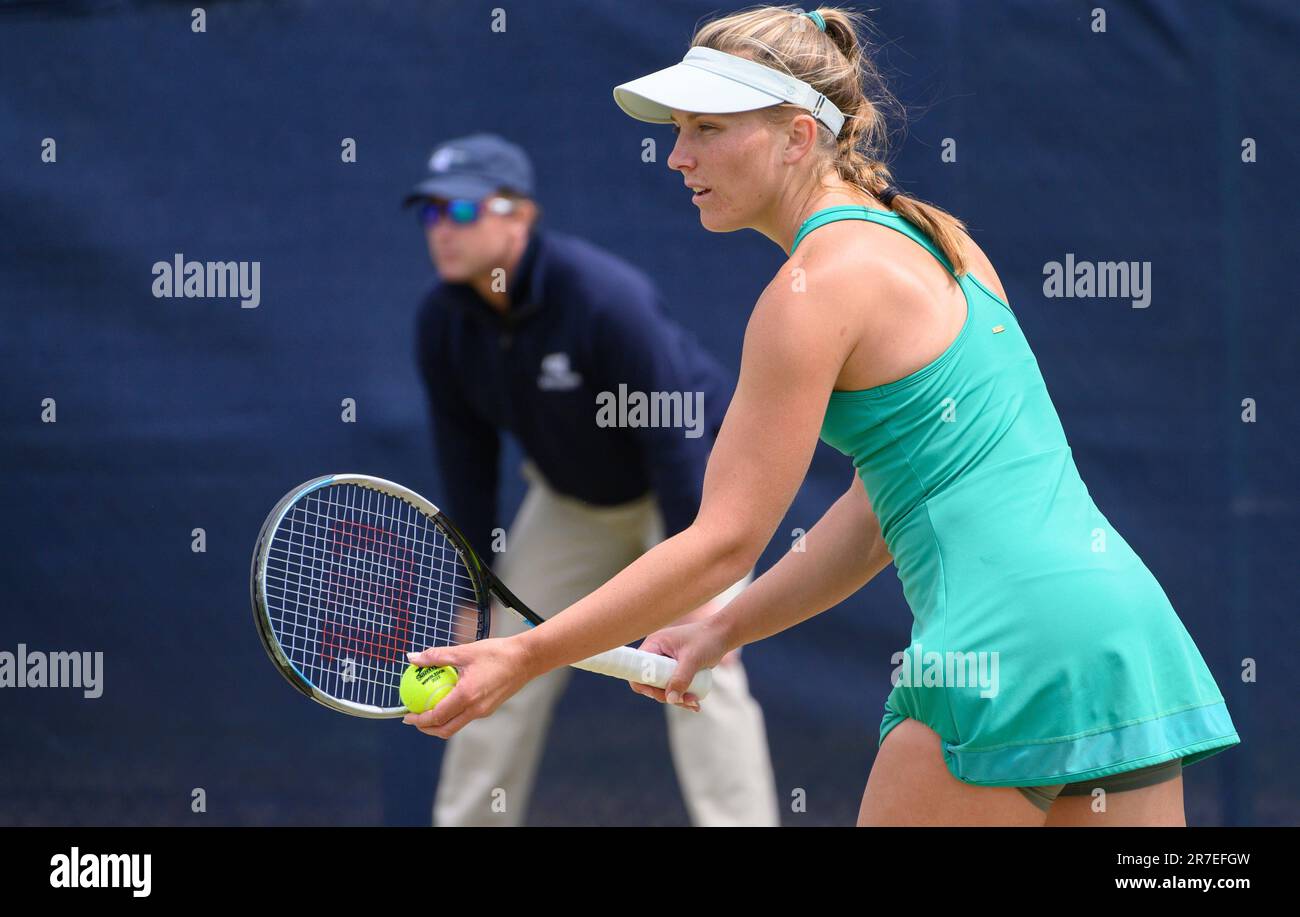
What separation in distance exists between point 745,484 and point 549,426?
6.19 ft

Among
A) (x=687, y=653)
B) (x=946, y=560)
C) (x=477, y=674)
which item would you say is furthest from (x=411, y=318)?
(x=946, y=560)

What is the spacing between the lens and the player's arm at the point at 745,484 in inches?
66.2

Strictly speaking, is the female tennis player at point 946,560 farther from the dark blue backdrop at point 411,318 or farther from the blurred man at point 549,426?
the dark blue backdrop at point 411,318

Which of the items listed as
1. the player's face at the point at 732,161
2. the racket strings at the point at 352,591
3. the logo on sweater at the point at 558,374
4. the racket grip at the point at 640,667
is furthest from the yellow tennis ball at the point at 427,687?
the logo on sweater at the point at 558,374

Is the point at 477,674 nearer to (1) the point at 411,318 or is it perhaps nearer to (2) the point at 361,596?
(2) the point at 361,596

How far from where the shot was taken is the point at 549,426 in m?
3.58

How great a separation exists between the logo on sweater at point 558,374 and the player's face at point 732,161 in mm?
1671

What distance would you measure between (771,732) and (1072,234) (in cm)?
130

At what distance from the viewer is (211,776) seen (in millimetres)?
3777

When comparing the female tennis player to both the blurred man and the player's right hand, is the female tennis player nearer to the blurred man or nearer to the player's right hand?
the player's right hand

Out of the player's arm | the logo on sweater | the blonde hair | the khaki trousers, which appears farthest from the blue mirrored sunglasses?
the player's arm

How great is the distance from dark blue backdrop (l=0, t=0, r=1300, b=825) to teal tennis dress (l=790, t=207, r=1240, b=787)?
1906mm
